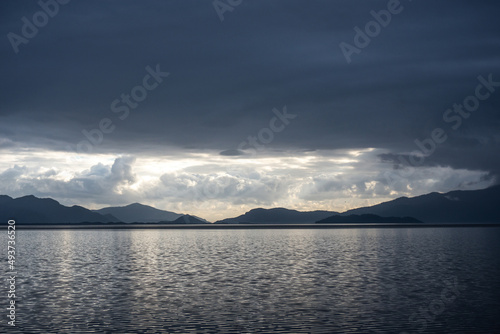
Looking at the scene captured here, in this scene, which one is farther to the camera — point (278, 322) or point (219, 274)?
point (219, 274)

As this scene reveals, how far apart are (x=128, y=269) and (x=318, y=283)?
31.3 meters

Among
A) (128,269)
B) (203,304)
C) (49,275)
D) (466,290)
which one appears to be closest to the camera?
(203,304)

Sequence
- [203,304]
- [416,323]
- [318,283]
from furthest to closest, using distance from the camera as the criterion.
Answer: [318,283] < [203,304] < [416,323]

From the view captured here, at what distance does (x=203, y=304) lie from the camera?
44781 mm

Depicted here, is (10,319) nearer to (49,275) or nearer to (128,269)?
(49,275)

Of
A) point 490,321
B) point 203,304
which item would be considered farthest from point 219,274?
point 490,321

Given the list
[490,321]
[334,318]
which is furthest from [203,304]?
[490,321]

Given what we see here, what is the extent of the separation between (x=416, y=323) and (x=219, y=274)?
34.8 m

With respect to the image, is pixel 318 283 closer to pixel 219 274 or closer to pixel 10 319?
pixel 219 274

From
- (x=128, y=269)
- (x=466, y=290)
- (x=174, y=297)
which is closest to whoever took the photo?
(x=174, y=297)

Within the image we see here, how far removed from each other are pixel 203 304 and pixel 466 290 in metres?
28.2

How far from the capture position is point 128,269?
74.3 m

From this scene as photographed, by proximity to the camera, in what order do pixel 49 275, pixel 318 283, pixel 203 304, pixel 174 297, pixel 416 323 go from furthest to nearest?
pixel 49 275 → pixel 318 283 → pixel 174 297 → pixel 203 304 → pixel 416 323

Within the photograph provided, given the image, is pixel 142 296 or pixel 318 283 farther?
pixel 318 283
